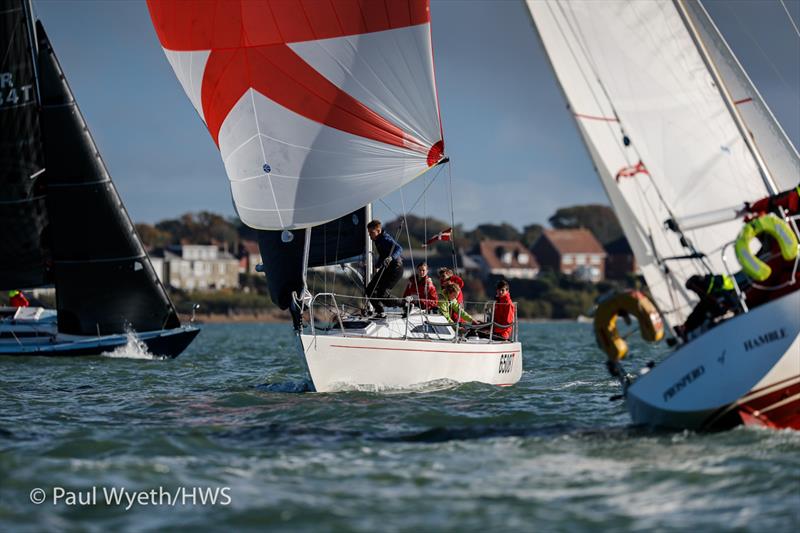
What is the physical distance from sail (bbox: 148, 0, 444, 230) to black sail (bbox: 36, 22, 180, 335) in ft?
30.7

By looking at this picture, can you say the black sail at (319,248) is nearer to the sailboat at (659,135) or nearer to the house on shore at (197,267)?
the sailboat at (659,135)

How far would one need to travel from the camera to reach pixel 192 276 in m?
120

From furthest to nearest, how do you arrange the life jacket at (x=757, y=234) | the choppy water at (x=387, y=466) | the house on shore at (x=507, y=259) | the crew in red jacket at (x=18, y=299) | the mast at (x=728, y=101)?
the house on shore at (x=507, y=259) < the crew in red jacket at (x=18, y=299) < the mast at (x=728, y=101) < the life jacket at (x=757, y=234) < the choppy water at (x=387, y=466)

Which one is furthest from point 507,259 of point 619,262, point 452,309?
point 452,309

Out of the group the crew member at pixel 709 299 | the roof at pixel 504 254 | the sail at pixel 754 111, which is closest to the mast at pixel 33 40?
the sail at pixel 754 111

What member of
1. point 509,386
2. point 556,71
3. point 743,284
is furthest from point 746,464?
point 509,386

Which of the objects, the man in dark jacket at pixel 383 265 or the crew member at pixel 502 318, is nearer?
the man in dark jacket at pixel 383 265

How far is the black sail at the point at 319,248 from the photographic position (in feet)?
55.7

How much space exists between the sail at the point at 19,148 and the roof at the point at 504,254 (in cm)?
10501

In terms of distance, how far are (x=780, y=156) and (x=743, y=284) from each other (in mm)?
2157

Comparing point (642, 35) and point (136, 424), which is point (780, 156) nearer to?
point (642, 35)

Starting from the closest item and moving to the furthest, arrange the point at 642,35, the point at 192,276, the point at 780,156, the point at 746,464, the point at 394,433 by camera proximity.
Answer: the point at 746,464, the point at 394,433, the point at 642,35, the point at 780,156, the point at 192,276

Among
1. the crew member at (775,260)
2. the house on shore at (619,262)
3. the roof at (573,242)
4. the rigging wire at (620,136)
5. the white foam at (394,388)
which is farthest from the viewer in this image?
the roof at (573,242)

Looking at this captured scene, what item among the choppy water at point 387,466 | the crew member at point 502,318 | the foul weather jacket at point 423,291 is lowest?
the choppy water at point 387,466
